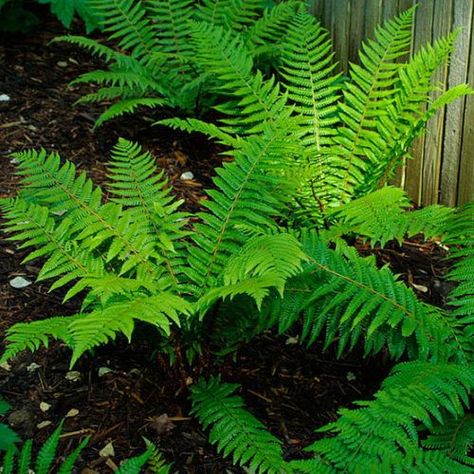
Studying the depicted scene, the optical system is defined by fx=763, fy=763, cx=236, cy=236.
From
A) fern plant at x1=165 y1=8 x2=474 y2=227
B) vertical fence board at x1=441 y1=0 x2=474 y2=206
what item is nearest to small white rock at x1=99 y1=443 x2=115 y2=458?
fern plant at x1=165 y1=8 x2=474 y2=227

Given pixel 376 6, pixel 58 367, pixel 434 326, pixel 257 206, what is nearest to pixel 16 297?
pixel 58 367

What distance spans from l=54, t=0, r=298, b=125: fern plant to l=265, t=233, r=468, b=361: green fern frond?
1.95 m

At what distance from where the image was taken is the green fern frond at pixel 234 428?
9.33 feet

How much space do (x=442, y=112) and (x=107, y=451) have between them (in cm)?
258

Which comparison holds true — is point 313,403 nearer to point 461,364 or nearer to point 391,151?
point 461,364

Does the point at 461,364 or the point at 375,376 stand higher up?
the point at 461,364

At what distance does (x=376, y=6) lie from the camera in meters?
4.51

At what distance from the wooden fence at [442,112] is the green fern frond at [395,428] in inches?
68.0

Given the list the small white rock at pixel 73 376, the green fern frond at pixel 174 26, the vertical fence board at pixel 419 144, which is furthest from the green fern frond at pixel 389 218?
the green fern frond at pixel 174 26

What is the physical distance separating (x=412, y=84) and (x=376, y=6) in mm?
708

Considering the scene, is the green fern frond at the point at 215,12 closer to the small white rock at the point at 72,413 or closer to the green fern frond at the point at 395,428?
the small white rock at the point at 72,413

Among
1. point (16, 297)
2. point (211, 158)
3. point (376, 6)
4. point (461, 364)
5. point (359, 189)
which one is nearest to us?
point (461, 364)

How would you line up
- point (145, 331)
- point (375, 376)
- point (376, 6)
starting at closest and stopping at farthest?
point (145, 331)
point (375, 376)
point (376, 6)

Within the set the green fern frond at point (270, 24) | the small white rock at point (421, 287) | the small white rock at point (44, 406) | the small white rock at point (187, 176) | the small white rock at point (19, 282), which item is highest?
the green fern frond at point (270, 24)
